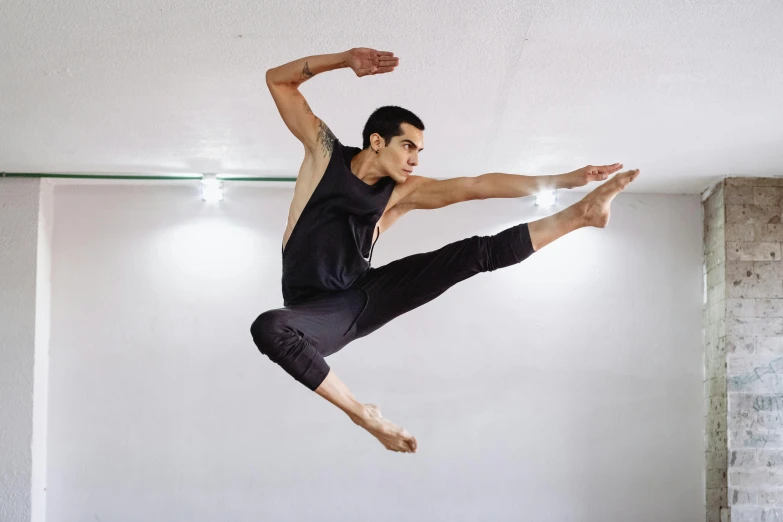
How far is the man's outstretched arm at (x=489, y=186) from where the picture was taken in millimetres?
3504

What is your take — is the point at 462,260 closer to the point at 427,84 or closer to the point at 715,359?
the point at 427,84

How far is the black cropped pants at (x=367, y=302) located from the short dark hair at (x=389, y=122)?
0.43 m

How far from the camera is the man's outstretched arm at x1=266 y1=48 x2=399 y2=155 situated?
3.18 metres

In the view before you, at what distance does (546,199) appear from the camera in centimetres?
717

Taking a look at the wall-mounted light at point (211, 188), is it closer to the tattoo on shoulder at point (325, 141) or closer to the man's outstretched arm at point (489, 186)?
the man's outstretched arm at point (489, 186)

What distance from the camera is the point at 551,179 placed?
11.6 ft

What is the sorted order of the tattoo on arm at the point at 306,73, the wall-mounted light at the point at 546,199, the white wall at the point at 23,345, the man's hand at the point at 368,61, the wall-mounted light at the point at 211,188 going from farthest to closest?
the wall-mounted light at the point at 546,199
the wall-mounted light at the point at 211,188
the white wall at the point at 23,345
the tattoo on arm at the point at 306,73
the man's hand at the point at 368,61

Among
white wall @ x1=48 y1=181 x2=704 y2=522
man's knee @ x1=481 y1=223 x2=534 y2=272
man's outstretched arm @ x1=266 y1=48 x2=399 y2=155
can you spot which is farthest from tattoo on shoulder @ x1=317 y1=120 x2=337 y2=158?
white wall @ x1=48 y1=181 x2=704 y2=522

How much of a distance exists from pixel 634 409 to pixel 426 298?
3798 millimetres

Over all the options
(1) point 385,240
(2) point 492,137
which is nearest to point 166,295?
(1) point 385,240

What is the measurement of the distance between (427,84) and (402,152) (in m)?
1.88

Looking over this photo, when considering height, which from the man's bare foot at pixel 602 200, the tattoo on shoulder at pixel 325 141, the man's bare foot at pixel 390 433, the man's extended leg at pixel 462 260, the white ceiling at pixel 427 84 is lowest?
the man's bare foot at pixel 390 433

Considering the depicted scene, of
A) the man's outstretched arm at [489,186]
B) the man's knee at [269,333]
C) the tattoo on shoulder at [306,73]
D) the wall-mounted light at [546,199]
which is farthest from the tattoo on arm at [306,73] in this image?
the wall-mounted light at [546,199]

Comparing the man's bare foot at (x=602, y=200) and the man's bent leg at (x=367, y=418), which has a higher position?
the man's bare foot at (x=602, y=200)
